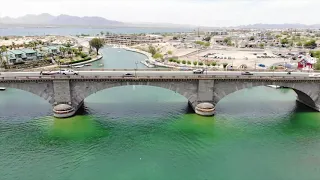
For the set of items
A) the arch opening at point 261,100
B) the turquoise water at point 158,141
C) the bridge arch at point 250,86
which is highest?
the bridge arch at point 250,86

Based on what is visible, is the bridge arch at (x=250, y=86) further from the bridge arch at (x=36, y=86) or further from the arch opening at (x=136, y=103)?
the bridge arch at (x=36, y=86)

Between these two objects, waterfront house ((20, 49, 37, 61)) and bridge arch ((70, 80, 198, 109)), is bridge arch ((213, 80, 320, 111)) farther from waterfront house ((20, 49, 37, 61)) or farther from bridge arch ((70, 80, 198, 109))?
waterfront house ((20, 49, 37, 61))

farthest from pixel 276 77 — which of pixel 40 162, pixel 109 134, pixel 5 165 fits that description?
pixel 5 165

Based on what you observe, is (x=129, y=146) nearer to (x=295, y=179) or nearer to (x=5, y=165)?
(x=5, y=165)

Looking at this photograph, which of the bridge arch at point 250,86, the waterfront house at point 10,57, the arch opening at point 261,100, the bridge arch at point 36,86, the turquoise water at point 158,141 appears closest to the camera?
the turquoise water at point 158,141

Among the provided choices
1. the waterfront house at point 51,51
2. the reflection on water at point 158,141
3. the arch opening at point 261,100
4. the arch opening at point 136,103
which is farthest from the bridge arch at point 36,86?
the waterfront house at point 51,51

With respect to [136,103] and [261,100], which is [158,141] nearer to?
[136,103]

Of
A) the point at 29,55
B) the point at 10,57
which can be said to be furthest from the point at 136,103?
the point at 29,55
